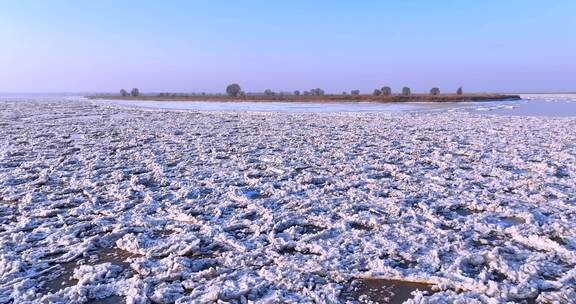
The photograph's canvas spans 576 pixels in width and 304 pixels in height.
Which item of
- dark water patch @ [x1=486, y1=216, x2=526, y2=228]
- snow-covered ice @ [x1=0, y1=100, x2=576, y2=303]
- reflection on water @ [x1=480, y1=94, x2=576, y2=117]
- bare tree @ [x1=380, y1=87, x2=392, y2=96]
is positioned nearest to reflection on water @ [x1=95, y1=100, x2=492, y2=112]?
reflection on water @ [x1=480, y1=94, x2=576, y2=117]

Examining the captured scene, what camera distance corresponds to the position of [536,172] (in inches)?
271

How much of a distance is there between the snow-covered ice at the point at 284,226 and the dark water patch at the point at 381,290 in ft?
0.17

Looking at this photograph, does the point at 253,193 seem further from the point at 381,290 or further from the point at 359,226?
the point at 381,290

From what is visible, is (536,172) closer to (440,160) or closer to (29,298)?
(440,160)

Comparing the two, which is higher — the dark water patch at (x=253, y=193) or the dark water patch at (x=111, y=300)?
the dark water patch at (x=253, y=193)

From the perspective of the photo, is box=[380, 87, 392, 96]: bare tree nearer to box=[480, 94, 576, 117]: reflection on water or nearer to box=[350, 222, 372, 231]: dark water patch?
box=[480, 94, 576, 117]: reflection on water

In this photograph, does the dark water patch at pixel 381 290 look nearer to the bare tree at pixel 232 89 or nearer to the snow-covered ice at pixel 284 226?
the snow-covered ice at pixel 284 226

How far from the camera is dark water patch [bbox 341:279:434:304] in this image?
2977 millimetres

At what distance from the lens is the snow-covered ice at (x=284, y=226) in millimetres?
3166

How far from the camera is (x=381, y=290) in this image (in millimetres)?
3109

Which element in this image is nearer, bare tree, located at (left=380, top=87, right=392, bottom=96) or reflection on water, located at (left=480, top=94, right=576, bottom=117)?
reflection on water, located at (left=480, top=94, right=576, bottom=117)

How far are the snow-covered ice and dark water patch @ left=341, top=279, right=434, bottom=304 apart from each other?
5cm

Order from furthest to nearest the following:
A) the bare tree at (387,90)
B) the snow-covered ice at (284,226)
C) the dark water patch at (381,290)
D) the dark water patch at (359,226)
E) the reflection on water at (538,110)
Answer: the bare tree at (387,90) → the reflection on water at (538,110) → the dark water patch at (359,226) → the snow-covered ice at (284,226) → the dark water patch at (381,290)

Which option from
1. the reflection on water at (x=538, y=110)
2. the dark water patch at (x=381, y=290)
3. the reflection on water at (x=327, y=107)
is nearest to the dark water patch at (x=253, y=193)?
the dark water patch at (x=381, y=290)
